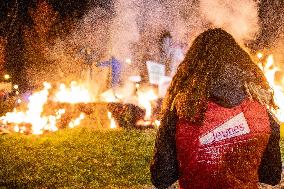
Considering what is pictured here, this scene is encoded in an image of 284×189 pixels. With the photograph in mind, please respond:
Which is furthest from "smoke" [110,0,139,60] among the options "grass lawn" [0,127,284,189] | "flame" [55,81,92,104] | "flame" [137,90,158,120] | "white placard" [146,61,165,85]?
"grass lawn" [0,127,284,189]

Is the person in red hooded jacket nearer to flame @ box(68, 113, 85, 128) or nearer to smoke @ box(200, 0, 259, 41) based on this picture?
flame @ box(68, 113, 85, 128)

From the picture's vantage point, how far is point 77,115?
48.7ft

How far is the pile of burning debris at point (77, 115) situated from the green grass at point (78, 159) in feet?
4.71

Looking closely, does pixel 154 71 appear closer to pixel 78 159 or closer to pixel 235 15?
pixel 235 15

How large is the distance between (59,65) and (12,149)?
2445 cm

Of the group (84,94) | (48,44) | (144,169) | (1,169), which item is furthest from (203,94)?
(48,44)

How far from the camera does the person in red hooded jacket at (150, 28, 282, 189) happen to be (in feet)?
6.62

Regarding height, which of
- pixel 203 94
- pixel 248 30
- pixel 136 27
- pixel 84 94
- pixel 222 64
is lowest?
pixel 203 94

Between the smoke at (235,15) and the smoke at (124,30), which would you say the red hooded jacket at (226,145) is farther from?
the smoke at (124,30)

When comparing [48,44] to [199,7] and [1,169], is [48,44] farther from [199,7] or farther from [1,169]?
[1,169]

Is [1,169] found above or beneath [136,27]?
beneath

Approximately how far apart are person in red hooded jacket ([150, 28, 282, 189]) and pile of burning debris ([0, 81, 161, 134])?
37.7ft

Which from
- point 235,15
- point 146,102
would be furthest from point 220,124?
point 235,15

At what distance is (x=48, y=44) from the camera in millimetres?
37812
